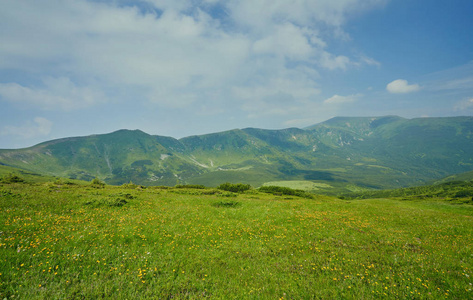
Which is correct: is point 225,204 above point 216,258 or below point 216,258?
below

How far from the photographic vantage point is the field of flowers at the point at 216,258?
27.6 feet

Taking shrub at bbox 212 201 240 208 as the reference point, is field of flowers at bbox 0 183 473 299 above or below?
above

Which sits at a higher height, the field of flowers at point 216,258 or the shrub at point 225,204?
the field of flowers at point 216,258

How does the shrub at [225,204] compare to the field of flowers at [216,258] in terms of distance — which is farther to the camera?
the shrub at [225,204]

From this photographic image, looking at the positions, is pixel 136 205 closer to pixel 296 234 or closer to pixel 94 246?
pixel 94 246

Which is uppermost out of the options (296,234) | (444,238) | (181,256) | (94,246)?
(94,246)

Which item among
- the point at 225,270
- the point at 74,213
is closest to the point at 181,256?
the point at 225,270

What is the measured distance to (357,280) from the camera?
9.66 m

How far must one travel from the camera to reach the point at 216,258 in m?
11.8

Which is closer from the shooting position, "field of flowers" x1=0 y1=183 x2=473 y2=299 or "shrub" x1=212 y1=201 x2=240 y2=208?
"field of flowers" x1=0 y1=183 x2=473 y2=299

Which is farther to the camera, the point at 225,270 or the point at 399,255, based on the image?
the point at 399,255

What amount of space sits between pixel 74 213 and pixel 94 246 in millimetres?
8673

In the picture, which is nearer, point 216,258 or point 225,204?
point 216,258

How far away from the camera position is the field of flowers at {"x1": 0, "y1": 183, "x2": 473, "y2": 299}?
8.41 meters
